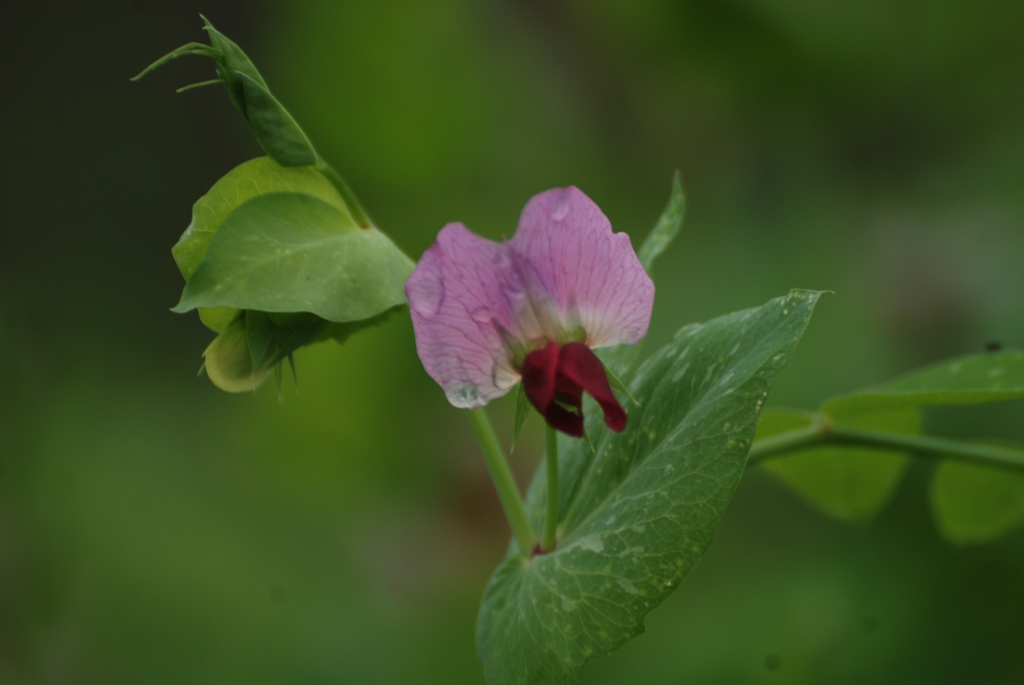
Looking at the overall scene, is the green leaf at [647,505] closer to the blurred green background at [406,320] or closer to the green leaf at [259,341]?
the green leaf at [259,341]

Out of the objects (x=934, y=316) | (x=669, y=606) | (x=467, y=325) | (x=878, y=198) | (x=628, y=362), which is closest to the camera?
(x=467, y=325)

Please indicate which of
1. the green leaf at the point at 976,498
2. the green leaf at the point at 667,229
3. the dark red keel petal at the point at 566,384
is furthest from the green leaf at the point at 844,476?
the dark red keel petal at the point at 566,384

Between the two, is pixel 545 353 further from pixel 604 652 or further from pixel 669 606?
pixel 669 606

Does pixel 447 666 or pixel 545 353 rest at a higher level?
pixel 545 353

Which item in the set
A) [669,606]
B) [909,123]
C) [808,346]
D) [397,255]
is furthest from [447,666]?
[909,123]

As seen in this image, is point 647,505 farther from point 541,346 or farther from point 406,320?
point 406,320

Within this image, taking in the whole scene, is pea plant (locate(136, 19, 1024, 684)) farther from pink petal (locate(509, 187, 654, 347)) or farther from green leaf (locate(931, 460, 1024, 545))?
green leaf (locate(931, 460, 1024, 545))

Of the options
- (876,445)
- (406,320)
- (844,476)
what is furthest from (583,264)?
(406,320)
